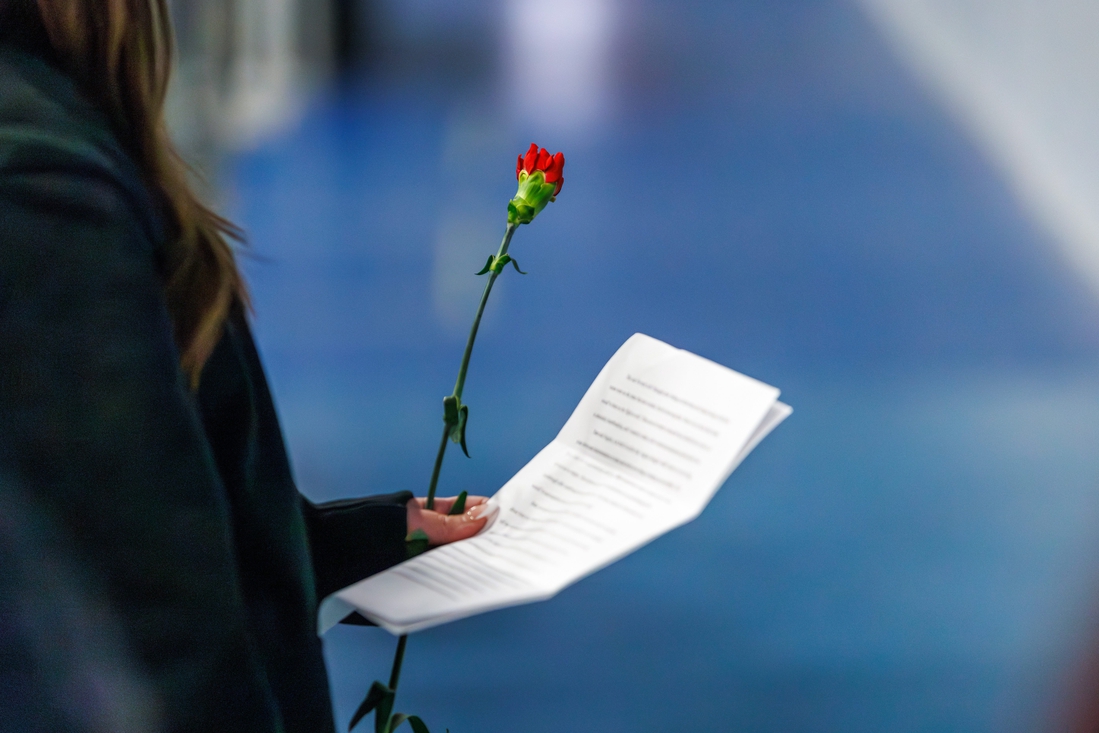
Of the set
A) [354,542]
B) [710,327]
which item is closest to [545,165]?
[354,542]

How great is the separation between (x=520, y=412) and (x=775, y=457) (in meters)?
0.40

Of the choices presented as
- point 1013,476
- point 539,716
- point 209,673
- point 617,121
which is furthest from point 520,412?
point 209,673

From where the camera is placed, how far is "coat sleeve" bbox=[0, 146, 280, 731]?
40 cm

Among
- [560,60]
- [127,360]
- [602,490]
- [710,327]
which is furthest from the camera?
[560,60]

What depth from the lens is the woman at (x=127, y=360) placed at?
1.32ft

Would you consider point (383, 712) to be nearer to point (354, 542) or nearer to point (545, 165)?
point (354, 542)

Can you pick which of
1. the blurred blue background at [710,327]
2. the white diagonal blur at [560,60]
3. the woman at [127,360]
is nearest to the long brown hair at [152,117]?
the woman at [127,360]

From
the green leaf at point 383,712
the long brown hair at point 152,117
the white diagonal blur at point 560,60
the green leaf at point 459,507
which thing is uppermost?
the white diagonal blur at point 560,60

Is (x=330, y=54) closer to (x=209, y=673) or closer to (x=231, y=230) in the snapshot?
(x=231, y=230)

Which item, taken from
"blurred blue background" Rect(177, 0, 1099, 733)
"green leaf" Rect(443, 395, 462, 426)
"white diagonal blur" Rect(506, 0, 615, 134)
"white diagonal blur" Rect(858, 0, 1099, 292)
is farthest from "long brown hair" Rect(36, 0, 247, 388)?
"white diagonal blur" Rect(858, 0, 1099, 292)

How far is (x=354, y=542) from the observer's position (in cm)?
62

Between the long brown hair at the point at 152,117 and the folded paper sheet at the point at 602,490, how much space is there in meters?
0.18

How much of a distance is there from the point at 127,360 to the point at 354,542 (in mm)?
244

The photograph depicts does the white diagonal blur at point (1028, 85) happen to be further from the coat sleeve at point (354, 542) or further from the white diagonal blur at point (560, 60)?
the coat sleeve at point (354, 542)
